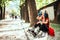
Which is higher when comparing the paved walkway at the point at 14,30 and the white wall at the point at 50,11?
the white wall at the point at 50,11

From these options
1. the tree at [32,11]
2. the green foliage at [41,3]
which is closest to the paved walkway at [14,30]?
the tree at [32,11]

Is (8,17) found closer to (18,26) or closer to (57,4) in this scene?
(18,26)

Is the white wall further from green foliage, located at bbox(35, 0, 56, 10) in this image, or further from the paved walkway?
the paved walkway

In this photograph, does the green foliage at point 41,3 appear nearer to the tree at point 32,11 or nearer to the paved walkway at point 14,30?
the tree at point 32,11

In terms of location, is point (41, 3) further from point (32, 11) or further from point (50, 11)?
point (50, 11)

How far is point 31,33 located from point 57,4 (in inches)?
18.1

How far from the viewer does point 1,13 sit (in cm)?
326

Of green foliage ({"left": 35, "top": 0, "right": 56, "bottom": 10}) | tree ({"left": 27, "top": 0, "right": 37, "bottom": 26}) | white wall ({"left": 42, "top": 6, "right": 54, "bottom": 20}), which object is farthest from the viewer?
green foliage ({"left": 35, "top": 0, "right": 56, "bottom": 10})

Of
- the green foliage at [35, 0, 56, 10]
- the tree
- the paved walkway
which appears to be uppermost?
the green foliage at [35, 0, 56, 10]

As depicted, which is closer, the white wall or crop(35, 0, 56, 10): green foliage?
the white wall

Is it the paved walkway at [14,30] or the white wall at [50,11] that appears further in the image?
the paved walkway at [14,30]

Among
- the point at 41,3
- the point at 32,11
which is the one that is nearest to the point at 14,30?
the point at 32,11

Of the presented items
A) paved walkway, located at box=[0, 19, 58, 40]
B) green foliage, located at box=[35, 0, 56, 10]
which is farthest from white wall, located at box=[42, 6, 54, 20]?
paved walkway, located at box=[0, 19, 58, 40]

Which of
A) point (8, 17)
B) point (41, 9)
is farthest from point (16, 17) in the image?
point (41, 9)
